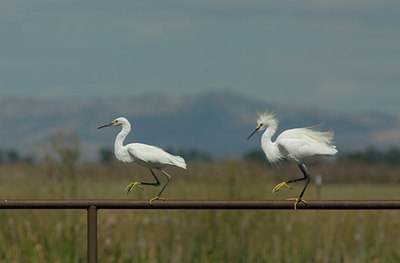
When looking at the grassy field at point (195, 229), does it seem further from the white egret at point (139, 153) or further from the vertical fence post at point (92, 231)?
the white egret at point (139, 153)

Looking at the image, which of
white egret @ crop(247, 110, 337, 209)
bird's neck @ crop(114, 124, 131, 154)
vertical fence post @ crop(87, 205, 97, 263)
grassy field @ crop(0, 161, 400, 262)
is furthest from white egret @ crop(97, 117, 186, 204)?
grassy field @ crop(0, 161, 400, 262)

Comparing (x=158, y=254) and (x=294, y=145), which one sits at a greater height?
(x=294, y=145)

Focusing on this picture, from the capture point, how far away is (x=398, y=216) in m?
10.3

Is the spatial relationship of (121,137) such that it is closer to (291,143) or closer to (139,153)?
(139,153)

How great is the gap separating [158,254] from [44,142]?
1746mm

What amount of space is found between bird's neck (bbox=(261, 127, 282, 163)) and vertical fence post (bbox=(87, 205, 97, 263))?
42.2 inches

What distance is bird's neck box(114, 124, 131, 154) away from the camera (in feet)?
13.0

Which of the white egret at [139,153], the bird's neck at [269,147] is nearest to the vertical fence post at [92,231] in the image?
the white egret at [139,153]

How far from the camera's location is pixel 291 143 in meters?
4.00

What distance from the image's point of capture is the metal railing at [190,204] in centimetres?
430

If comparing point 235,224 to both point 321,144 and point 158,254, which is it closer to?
point 158,254

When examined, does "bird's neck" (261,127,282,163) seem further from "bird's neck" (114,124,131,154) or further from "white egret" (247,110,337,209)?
"bird's neck" (114,124,131,154)

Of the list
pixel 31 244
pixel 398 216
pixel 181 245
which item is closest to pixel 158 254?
pixel 181 245

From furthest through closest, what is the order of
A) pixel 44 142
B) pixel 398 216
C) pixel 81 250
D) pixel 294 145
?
pixel 398 216 → pixel 44 142 → pixel 81 250 → pixel 294 145
